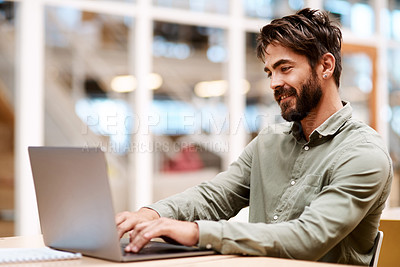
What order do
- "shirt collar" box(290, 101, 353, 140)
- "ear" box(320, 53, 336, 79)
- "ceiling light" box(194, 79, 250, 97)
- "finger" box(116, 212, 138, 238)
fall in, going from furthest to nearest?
"ceiling light" box(194, 79, 250, 97)
"ear" box(320, 53, 336, 79)
"shirt collar" box(290, 101, 353, 140)
"finger" box(116, 212, 138, 238)

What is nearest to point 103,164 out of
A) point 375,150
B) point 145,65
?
point 375,150

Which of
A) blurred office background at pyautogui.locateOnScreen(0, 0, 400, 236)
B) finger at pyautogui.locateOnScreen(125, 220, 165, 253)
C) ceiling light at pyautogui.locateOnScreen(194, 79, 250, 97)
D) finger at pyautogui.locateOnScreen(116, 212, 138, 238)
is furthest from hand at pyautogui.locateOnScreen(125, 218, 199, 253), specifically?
ceiling light at pyautogui.locateOnScreen(194, 79, 250, 97)

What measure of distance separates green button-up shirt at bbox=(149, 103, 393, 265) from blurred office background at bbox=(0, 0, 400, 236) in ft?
7.98

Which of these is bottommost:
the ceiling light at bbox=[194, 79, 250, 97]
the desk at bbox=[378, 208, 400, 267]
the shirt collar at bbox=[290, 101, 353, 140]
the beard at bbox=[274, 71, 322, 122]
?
the desk at bbox=[378, 208, 400, 267]

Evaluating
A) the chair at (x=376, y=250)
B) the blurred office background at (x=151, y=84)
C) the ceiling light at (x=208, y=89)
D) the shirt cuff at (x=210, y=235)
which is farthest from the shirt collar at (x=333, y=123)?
the ceiling light at (x=208, y=89)

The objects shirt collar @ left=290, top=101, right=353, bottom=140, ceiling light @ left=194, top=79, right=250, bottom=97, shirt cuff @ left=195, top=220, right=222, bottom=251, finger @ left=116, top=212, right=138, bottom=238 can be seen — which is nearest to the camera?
shirt cuff @ left=195, top=220, right=222, bottom=251

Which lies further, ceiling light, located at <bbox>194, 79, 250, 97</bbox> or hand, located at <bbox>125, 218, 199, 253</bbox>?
ceiling light, located at <bbox>194, 79, 250, 97</bbox>

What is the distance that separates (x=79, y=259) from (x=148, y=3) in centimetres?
352

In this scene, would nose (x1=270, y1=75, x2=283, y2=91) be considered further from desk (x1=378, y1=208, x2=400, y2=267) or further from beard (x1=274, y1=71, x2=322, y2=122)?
desk (x1=378, y1=208, x2=400, y2=267)

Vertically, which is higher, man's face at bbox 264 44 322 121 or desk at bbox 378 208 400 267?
man's face at bbox 264 44 322 121

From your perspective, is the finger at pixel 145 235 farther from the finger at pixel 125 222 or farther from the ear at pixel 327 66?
the ear at pixel 327 66

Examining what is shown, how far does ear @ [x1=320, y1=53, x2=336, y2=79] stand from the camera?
5.85 ft

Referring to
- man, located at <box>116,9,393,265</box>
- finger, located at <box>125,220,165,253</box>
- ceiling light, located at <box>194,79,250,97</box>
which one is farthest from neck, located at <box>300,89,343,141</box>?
ceiling light, located at <box>194,79,250,97</box>

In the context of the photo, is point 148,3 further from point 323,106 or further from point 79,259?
point 79,259
